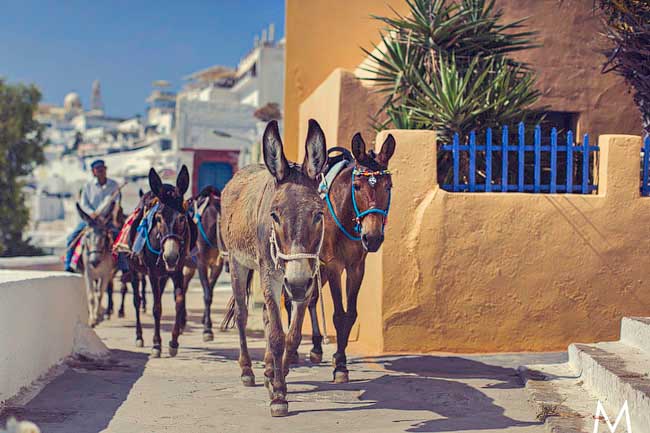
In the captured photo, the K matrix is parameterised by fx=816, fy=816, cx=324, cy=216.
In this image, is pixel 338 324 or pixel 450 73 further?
pixel 450 73

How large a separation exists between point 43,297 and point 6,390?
146 centimetres

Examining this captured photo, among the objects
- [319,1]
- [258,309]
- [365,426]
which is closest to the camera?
[365,426]

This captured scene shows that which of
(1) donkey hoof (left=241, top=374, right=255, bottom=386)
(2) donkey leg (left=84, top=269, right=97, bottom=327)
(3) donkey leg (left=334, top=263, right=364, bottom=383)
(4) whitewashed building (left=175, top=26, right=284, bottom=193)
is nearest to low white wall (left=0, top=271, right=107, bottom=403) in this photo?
(1) donkey hoof (left=241, top=374, right=255, bottom=386)

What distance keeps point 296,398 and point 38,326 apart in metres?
2.51

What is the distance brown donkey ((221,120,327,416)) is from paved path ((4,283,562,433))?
444mm

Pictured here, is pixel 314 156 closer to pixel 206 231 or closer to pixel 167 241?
pixel 167 241

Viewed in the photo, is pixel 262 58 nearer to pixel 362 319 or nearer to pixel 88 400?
pixel 362 319

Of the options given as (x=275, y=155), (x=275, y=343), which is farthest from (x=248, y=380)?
(x=275, y=155)

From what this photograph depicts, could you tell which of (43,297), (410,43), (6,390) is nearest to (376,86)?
(410,43)

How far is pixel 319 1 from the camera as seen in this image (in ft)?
47.0

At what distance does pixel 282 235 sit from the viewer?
6.12 m

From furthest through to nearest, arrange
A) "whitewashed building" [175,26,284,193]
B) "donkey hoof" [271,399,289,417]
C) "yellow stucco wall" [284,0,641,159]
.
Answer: "whitewashed building" [175,26,284,193], "yellow stucco wall" [284,0,641,159], "donkey hoof" [271,399,289,417]

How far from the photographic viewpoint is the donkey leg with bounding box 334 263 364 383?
26.2 ft

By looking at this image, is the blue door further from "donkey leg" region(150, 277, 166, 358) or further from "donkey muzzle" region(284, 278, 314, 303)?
"donkey muzzle" region(284, 278, 314, 303)
